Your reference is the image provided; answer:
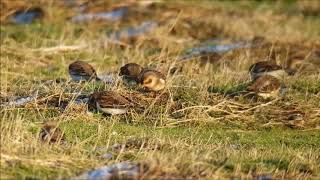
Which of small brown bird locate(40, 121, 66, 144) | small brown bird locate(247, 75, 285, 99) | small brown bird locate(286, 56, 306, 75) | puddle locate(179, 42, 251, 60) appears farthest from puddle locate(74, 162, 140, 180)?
puddle locate(179, 42, 251, 60)

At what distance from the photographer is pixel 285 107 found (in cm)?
1007

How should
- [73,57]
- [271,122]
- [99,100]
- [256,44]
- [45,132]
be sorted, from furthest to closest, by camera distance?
1. [256,44]
2. [73,57]
3. [271,122]
4. [99,100]
5. [45,132]

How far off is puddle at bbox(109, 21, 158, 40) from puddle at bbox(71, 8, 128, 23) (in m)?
1.03

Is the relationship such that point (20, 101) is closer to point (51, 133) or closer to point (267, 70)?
point (51, 133)

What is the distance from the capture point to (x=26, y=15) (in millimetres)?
17828

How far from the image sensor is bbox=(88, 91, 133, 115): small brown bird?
881 cm

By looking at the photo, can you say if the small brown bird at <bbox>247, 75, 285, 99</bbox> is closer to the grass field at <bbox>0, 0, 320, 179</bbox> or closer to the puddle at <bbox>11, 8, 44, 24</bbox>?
the grass field at <bbox>0, 0, 320, 179</bbox>

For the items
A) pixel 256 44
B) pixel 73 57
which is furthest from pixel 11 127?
pixel 256 44

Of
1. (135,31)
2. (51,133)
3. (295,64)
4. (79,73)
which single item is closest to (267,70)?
(79,73)

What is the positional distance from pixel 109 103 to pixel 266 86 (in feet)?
7.88

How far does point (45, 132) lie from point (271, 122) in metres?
3.52

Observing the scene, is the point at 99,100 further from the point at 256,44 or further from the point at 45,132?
the point at 256,44

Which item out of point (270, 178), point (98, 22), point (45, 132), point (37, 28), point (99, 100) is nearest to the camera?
point (270, 178)

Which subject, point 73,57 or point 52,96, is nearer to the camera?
point 52,96
